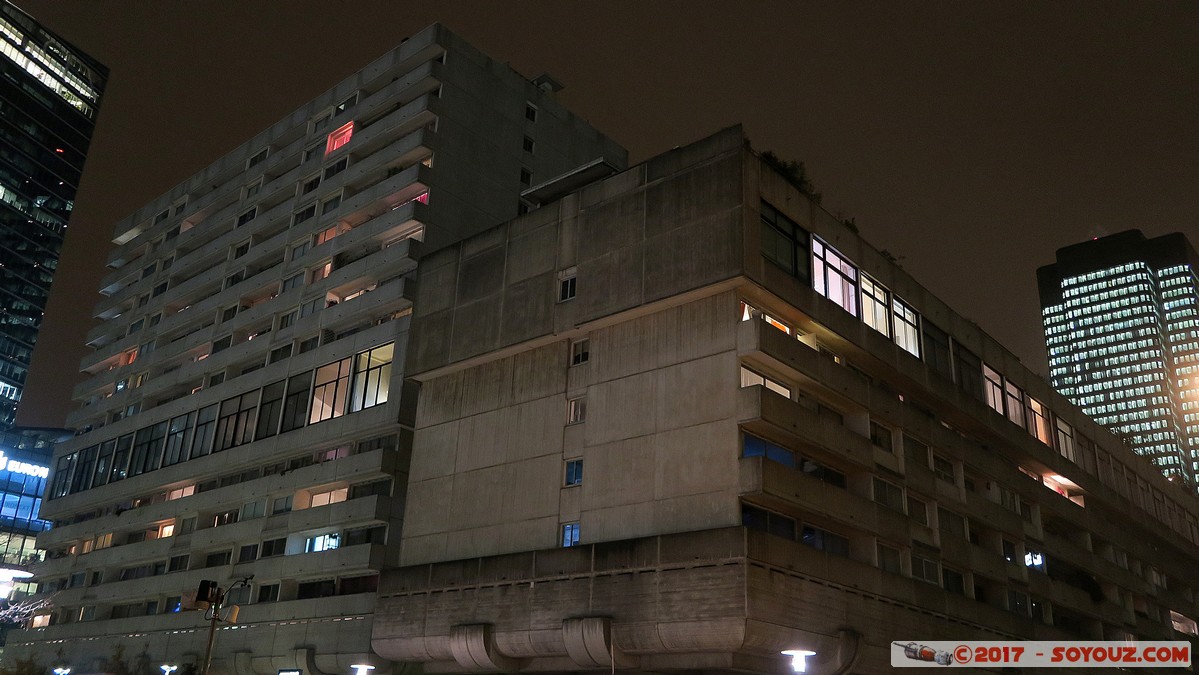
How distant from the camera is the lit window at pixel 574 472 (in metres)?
48.7

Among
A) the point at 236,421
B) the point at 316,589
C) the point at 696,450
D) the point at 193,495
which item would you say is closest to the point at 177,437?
the point at 193,495

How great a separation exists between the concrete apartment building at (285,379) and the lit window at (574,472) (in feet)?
43.2

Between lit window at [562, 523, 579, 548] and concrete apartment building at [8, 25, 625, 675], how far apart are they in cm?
1304

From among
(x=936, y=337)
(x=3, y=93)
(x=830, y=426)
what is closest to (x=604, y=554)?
(x=830, y=426)

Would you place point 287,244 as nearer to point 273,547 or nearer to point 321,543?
point 273,547

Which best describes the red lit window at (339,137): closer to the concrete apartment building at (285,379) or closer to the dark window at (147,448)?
the concrete apartment building at (285,379)

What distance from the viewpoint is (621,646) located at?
4309cm

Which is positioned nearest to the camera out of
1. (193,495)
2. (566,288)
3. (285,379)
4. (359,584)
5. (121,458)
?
(566,288)

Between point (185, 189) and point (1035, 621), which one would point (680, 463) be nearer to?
point (1035, 621)

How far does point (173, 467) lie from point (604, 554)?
44.3 metres

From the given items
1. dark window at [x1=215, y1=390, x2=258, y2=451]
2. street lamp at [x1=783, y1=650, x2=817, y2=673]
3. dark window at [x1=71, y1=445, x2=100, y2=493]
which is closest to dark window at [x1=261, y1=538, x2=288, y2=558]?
dark window at [x1=215, y1=390, x2=258, y2=451]

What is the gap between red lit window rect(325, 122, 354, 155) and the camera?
78375mm

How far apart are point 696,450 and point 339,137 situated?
47370 millimetres

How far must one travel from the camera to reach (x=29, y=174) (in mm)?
180750
